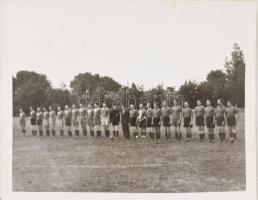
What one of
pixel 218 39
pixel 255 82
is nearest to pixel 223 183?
pixel 255 82

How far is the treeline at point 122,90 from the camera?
2.88m

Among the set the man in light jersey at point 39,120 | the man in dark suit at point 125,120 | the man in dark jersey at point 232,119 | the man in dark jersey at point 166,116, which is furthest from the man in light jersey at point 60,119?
the man in dark jersey at point 232,119

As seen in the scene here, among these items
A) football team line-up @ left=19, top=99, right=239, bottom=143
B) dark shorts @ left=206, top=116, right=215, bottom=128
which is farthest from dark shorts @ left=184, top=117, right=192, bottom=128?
dark shorts @ left=206, top=116, right=215, bottom=128

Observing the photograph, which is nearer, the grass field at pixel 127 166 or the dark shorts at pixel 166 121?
the grass field at pixel 127 166

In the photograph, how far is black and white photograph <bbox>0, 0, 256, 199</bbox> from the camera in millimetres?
2861

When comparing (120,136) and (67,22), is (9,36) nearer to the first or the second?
(67,22)

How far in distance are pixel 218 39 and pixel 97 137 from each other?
2.92 feet

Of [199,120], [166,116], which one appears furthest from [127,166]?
[199,120]

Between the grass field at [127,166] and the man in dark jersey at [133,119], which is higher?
the man in dark jersey at [133,119]

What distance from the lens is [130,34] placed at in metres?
2.88

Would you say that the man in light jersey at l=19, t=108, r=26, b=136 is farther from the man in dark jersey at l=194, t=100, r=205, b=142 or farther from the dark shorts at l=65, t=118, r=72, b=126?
the man in dark jersey at l=194, t=100, r=205, b=142

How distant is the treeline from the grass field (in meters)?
0.16

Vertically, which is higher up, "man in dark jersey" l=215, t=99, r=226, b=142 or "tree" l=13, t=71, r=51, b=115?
"tree" l=13, t=71, r=51, b=115

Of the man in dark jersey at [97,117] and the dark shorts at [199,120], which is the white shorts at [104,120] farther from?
the dark shorts at [199,120]
